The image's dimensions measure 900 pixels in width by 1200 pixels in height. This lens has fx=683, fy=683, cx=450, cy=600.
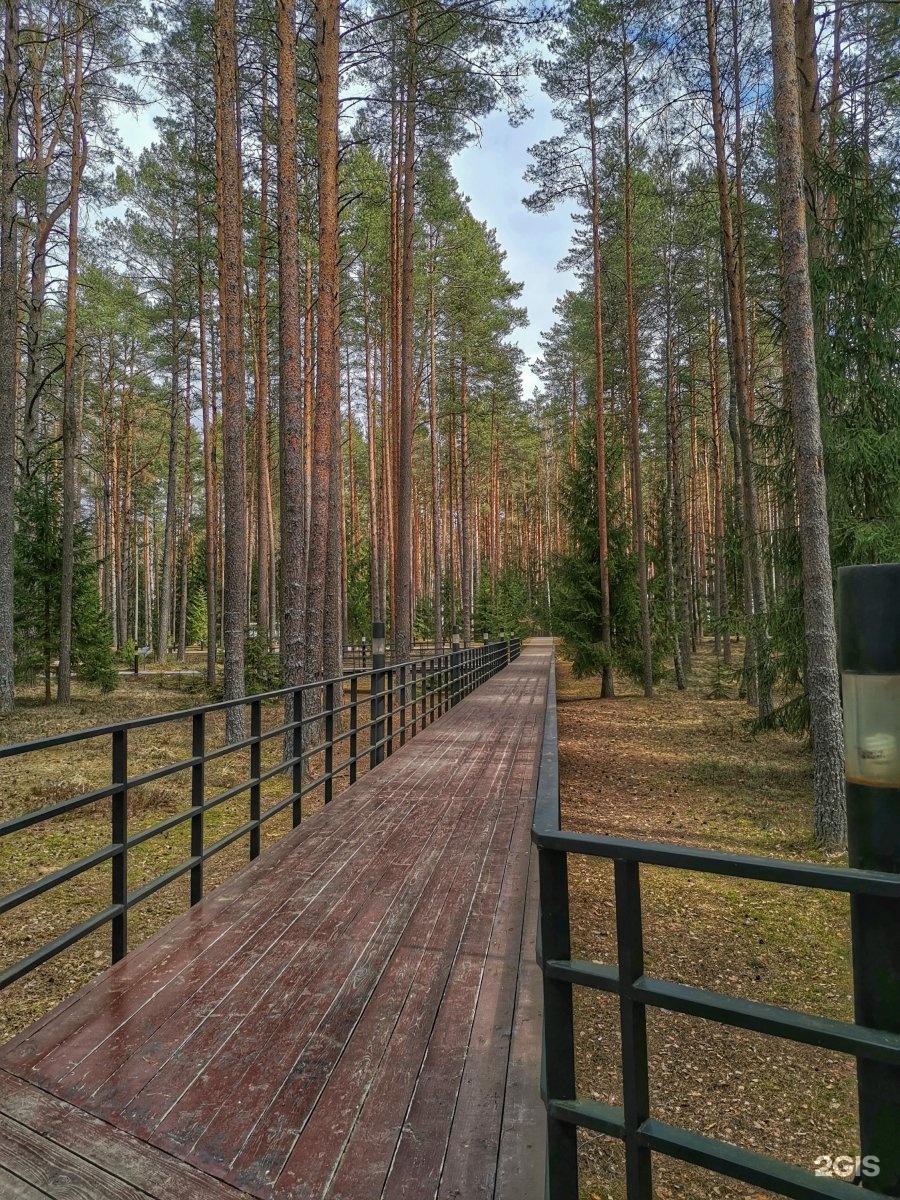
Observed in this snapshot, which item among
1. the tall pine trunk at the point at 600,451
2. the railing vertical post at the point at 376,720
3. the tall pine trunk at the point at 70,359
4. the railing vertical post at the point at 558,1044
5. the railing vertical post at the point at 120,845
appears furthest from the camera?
the tall pine trunk at the point at 600,451

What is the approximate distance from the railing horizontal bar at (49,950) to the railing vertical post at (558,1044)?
192cm

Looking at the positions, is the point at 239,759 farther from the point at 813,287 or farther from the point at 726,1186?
the point at 813,287

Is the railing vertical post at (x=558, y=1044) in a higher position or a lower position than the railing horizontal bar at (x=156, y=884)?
higher

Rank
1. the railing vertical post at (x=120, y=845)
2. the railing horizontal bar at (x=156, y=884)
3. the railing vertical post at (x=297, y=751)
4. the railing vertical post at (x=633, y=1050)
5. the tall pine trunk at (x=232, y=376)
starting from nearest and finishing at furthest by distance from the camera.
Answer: the railing vertical post at (x=633, y=1050) → the railing vertical post at (x=120, y=845) → the railing horizontal bar at (x=156, y=884) → the railing vertical post at (x=297, y=751) → the tall pine trunk at (x=232, y=376)

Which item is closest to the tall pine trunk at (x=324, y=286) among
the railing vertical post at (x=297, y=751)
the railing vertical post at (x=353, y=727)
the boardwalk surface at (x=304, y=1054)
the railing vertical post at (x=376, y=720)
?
the railing vertical post at (x=376, y=720)

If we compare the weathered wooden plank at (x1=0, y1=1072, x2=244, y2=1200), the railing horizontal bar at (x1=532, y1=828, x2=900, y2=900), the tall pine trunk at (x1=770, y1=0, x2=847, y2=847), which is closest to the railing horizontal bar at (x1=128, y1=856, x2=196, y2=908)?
the weathered wooden plank at (x1=0, y1=1072, x2=244, y2=1200)

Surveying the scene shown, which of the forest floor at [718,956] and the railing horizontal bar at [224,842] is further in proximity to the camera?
the railing horizontal bar at [224,842]

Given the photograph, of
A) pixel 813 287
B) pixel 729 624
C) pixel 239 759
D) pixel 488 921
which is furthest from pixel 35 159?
pixel 488 921

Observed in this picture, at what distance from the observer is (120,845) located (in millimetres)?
3043

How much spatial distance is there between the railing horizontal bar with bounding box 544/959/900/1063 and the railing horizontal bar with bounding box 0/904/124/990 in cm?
210

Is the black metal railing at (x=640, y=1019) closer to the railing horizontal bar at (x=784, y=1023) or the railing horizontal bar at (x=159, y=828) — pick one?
the railing horizontal bar at (x=784, y=1023)

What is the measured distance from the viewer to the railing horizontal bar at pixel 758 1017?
96 cm

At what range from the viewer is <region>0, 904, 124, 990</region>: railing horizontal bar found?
7.73 ft

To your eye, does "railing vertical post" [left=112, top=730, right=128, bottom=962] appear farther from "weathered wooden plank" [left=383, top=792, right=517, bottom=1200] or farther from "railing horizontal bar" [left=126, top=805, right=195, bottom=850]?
"weathered wooden plank" [left=383, top=792, right=517, bottom=1200]
